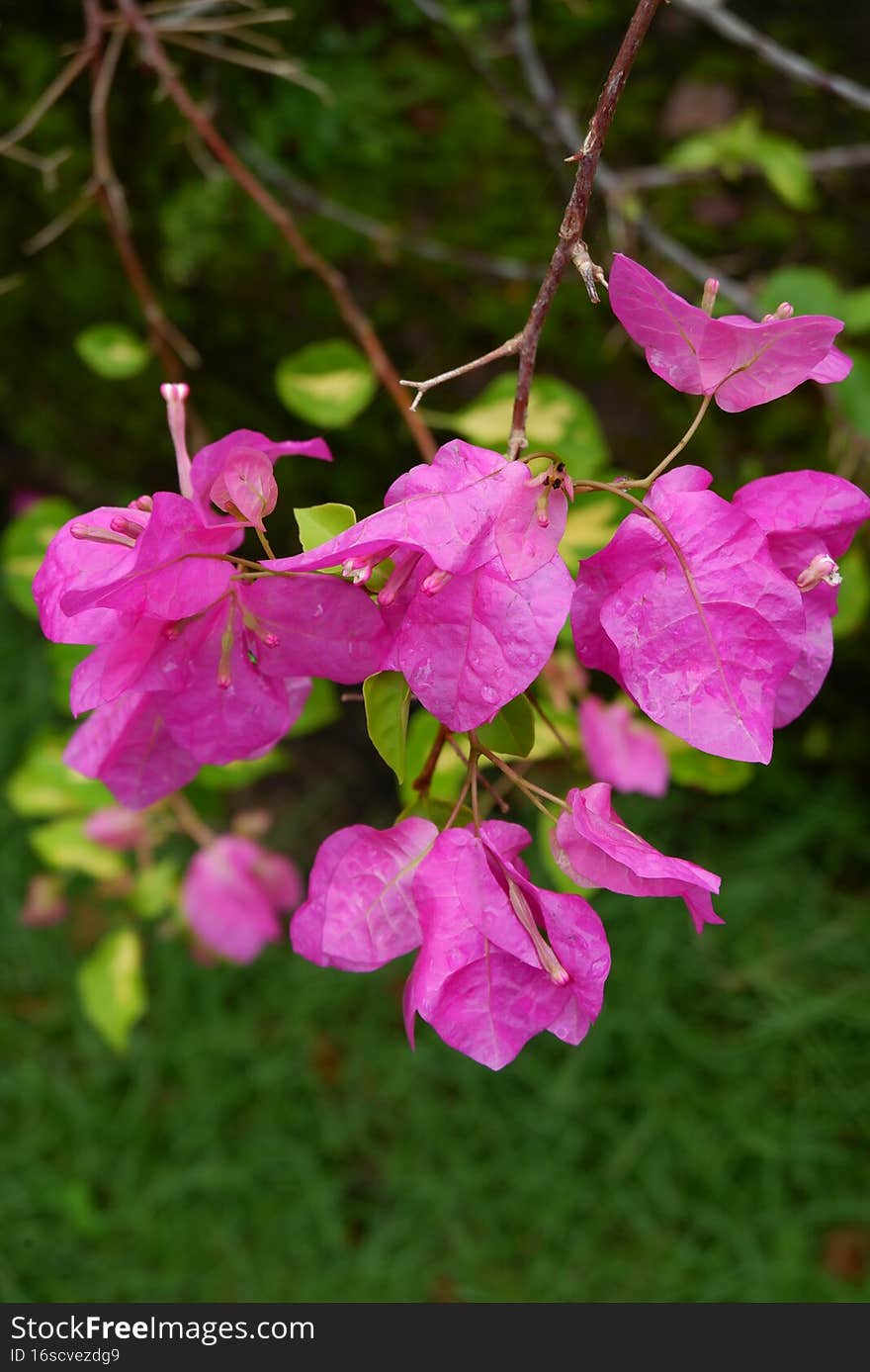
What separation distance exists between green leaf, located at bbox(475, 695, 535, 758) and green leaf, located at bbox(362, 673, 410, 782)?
0.04 metres

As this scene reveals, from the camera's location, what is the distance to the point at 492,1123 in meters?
1.43

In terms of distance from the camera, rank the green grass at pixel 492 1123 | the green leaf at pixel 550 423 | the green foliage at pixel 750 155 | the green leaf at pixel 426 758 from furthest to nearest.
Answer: the green grass at pixel 492 1123
the green foliage at pixel 750 155
the green leaf at pixel 550 423
the green leaf at pixel 426 758

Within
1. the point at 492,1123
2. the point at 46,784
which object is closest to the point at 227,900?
the point at 46,784

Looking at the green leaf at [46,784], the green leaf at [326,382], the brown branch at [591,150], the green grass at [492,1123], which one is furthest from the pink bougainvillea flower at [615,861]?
the green grass at [492,1123]

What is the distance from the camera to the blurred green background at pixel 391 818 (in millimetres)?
1062

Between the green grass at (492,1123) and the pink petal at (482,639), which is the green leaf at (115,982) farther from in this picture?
the pink petal at (482,639)

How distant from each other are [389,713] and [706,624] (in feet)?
0.40

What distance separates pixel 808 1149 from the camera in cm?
139

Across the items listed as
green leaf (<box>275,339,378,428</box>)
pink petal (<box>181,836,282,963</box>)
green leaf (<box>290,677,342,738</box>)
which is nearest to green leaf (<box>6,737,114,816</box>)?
pink petal (<box>181,836,282,963</box>)

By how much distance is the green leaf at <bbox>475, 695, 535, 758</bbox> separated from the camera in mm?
427

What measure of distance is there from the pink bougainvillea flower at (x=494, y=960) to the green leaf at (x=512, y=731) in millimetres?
45

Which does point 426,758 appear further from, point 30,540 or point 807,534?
point 30,540

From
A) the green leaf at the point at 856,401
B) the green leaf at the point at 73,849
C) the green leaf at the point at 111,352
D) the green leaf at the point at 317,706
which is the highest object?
the green leaf at the point at 111,352

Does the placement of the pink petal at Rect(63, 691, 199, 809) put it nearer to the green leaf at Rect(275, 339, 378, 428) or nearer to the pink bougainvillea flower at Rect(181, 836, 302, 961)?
the green leaf at Rect(275, 339, 378, 428)
